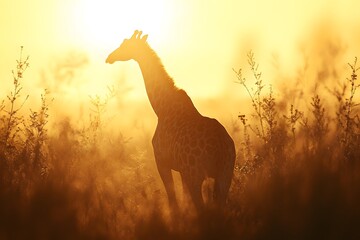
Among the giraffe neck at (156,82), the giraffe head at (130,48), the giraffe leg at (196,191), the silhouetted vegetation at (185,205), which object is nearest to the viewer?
the silhouetted vegetation at (185,205)

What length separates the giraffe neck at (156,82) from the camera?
9664 mm

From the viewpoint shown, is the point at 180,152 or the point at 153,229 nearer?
the point at 153,229

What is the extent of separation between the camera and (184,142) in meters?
8.54

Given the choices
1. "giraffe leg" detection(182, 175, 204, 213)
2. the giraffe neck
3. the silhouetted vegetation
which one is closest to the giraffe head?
the giraffe neck

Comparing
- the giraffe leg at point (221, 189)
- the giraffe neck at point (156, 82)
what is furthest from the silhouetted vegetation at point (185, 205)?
the giraffe neck at point (156, 82)

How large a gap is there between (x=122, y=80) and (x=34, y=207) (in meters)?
5.99

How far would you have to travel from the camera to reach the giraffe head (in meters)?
10.8

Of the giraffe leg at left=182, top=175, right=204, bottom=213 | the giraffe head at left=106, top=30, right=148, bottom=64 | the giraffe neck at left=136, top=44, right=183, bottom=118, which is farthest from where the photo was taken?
the giraffe head at left=106, top=30, right=148, bottom=64

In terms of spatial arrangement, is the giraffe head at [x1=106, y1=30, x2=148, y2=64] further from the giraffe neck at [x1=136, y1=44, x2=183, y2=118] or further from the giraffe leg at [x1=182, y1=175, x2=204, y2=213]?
the giraffe leg at [x1=182, y1=175, x2=204, y2=213]

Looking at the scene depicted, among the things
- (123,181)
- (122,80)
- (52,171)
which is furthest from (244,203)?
(122,80)

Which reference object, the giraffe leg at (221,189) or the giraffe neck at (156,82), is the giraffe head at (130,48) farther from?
the giraffe leg at (221,189)

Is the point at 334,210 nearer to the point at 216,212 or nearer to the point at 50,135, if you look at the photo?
the point at 216,212

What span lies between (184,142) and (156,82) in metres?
1.79

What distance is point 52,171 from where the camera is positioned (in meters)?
7.98
